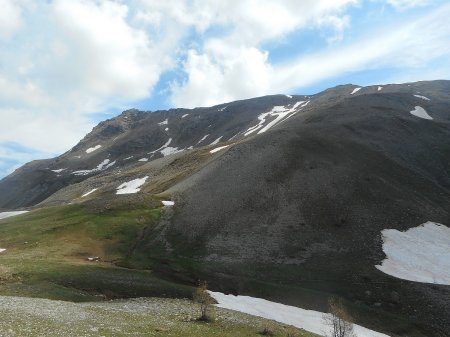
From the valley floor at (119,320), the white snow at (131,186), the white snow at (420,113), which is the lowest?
the valley floor at (119,320)

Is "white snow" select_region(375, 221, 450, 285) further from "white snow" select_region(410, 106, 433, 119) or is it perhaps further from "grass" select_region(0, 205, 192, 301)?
"white snow" select_region(410, 106, 433, 119)

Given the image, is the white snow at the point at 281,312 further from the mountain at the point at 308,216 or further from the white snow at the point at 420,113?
the white snow at the point at 420,113

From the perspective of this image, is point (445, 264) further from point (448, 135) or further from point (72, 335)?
point (448, 135)

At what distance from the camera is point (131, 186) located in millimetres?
140250

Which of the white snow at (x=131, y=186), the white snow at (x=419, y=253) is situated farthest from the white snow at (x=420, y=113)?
the white snow at (x=131, y=186)

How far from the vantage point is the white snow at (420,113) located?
169m

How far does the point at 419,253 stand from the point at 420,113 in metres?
117

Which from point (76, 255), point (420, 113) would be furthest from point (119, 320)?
point (420, 113)

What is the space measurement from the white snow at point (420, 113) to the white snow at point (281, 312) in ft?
449

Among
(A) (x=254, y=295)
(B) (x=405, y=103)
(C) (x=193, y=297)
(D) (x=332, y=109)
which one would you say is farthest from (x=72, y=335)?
(B) (x=405, y=103)

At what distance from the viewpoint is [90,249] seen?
7125 cm

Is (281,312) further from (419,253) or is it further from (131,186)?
(131,186)

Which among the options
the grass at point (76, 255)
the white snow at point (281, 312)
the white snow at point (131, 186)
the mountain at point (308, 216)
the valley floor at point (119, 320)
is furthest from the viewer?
the white snow at point (131, 186)

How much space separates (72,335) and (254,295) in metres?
33.6
